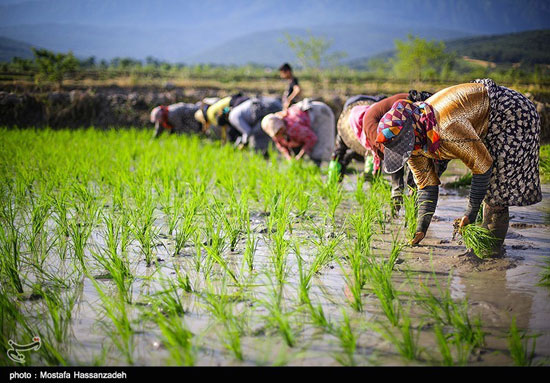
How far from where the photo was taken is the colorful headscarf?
2043mm

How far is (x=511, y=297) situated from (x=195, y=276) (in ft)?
5.34

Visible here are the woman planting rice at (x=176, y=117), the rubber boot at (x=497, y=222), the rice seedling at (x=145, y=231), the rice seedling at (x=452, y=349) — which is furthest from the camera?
the woman planting rice at (x=176, y=117)

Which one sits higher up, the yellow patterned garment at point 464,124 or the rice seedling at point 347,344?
the yellow patterned garment at point 464,124

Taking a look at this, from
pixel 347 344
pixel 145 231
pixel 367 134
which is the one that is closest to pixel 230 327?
pixel 347 344

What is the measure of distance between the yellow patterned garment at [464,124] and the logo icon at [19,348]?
6.66 feet

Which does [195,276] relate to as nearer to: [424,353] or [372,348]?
[372,348]

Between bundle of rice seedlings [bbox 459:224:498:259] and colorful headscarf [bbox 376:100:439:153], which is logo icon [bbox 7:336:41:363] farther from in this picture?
bundle of rice seedlings [bbox 459:224:498:259]

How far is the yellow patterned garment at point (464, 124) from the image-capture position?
1.98 m

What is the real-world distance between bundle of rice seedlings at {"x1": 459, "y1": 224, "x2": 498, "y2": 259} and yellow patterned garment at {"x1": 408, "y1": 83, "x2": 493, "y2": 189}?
332 mm

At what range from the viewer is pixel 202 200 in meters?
3.13

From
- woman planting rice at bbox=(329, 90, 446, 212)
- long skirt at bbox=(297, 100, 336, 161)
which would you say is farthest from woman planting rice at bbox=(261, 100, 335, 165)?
woman planting rice at bbox=(329, 90, 446, 212)

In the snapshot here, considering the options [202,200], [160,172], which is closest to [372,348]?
[202,200]
